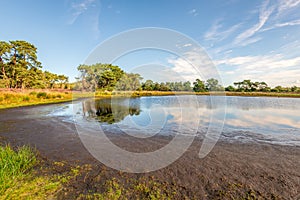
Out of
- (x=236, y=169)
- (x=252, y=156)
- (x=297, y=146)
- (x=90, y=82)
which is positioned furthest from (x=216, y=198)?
(x=90, y=82)

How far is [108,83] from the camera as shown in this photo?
5178 cm

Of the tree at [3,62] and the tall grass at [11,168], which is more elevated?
the tree at [3,62]

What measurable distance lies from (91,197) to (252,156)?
471 cm

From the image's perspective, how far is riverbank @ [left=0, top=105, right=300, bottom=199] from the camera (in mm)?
2779

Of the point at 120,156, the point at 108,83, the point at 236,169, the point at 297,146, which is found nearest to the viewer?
the point at 236,169

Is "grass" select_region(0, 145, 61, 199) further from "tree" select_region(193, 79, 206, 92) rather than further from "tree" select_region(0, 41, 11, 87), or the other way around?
"tree" select_region(193, 79, 206, 92)

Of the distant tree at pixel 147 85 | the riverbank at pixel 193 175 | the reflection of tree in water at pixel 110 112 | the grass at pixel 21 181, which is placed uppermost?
the distant tree at pixel 147 85

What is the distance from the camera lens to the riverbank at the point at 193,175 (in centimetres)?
278

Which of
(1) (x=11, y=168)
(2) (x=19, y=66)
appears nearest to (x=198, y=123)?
(1) (x=11, y=168)

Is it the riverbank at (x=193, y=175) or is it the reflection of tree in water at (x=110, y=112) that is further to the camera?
the reflection of tree in water at (x=110, y=112)

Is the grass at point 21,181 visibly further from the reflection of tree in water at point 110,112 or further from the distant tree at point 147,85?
the distant tree at point 147,85

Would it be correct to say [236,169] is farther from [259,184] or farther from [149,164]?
[149,164]

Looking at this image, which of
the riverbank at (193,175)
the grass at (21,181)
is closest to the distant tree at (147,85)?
the riverbank at (193,175)

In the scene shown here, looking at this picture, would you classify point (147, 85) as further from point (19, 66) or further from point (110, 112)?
point (110, 112)
